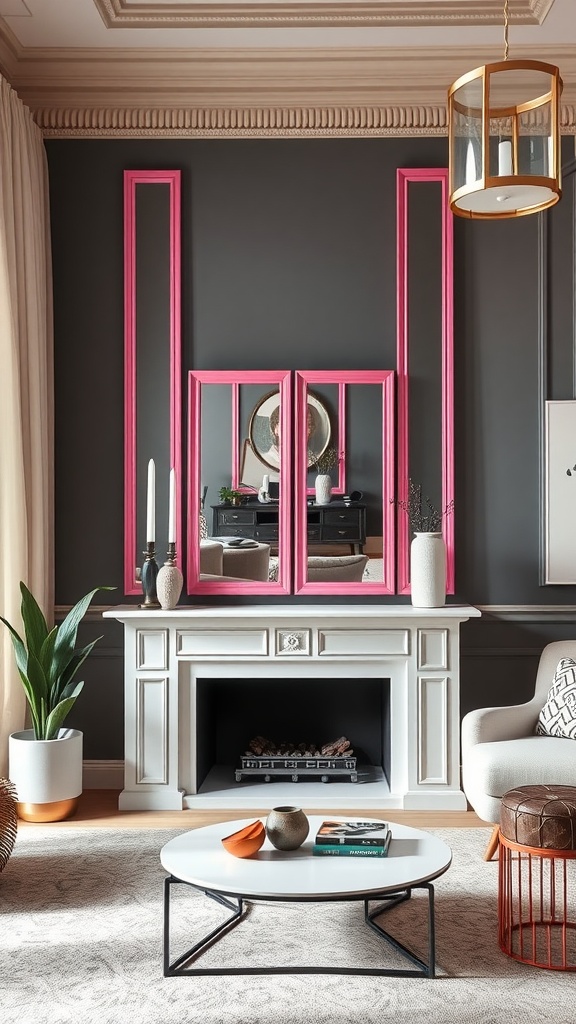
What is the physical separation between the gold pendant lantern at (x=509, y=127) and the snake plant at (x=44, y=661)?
2.01 meters

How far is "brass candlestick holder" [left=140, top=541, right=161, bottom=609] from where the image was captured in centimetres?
367

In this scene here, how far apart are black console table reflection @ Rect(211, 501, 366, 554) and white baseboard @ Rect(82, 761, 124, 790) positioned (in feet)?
3.52

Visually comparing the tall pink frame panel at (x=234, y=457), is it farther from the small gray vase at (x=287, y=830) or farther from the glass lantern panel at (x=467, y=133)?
the glass lantern panel at (x=467, y=133)

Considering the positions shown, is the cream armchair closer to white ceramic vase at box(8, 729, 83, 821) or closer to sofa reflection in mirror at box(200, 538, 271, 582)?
sofa reflection in mirror at box(200, 538, 271, 582)

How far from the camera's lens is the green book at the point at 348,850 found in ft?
7.45

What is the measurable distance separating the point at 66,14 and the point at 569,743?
3.17m

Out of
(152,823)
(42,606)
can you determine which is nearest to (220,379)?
(42,606)

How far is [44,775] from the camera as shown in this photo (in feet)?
11.0

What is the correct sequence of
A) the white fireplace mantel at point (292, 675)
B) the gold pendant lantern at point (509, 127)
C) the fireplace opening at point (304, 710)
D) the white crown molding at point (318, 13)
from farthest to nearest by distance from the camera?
the fireplace opening at point (304, 710)
the white fireplace mantel at point (292, 675)
the white crown molding at point (318, 13)
the gold pendant lantern at point (509, 127)

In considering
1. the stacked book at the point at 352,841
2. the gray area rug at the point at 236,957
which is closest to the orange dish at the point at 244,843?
the stacked book at the point at 352,841

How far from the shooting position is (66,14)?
3.38 meters

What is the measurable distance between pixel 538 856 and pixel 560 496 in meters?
1.81

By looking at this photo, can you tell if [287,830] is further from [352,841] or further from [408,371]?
[408,371]

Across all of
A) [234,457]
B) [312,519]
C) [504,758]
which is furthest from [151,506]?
[504,758]
